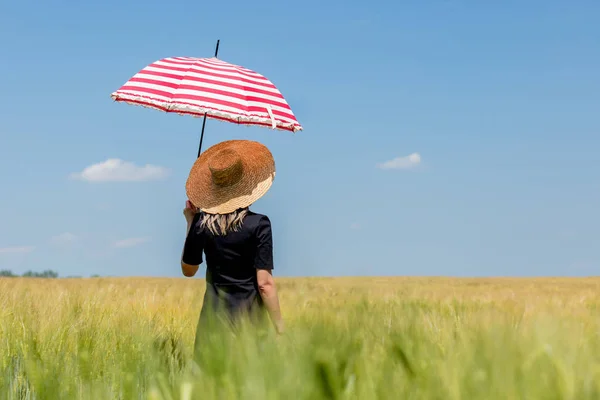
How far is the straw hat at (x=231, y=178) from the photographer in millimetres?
4121

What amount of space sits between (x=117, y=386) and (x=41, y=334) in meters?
1.58

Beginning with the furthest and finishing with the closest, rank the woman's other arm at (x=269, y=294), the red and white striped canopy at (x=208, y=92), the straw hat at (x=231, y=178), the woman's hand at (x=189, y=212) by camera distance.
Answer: the red and white striped canopy at (x=208, y=92) < the woman's hand at (x=189, y=212) < the straw hat at (x=231, y=178) < the woman's other arm at (x=269, y=294)

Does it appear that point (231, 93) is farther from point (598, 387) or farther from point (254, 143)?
point (598, 387)

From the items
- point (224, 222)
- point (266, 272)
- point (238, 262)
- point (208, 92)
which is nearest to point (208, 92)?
point (208, 92)

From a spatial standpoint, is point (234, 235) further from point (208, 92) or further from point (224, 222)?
point (208, 92)

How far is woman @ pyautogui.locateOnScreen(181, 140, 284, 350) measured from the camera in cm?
400

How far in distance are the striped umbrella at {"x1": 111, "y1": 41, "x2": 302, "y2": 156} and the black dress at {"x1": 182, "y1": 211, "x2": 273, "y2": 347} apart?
891 millimetres

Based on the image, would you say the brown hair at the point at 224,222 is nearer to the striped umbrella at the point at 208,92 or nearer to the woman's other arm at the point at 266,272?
the woman's other arm at the point at 266,272

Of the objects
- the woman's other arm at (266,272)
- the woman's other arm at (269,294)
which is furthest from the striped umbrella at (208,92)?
the woman's other arm at (269,294)

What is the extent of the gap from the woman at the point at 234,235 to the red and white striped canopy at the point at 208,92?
1.48 ft

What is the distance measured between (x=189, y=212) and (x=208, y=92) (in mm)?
879

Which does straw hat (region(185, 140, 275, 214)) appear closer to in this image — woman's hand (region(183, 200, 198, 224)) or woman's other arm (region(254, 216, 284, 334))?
woman's hand (region(183, 200, 198, 224))

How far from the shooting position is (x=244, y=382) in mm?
1821

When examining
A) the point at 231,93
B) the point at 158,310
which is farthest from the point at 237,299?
the point at 158,310
